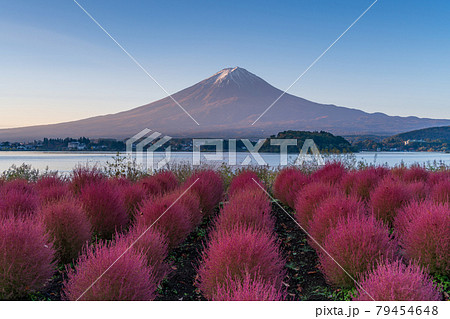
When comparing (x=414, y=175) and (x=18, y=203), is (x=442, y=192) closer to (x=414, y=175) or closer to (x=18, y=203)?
(x=414, y=175)

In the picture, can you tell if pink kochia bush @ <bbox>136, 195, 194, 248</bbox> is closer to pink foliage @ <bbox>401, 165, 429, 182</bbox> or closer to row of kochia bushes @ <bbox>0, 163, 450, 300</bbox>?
row of kochia bushes @ <bbox>0, 163, 450, 300</bbox>

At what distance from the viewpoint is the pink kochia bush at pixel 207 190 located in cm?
820

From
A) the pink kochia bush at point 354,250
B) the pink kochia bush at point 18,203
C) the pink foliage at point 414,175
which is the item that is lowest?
the pink kochia bush at point 354,250

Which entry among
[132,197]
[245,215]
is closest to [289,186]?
[245,215]

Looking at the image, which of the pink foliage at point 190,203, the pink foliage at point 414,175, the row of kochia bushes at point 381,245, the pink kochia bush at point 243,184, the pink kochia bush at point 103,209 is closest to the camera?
the row of kochia bushes at point 381,245

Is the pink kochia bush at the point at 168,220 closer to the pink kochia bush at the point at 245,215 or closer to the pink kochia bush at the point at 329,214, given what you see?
the pink kochia bush at the point at 245,215

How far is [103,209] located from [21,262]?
7.49ft

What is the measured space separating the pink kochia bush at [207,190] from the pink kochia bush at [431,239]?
398 cm

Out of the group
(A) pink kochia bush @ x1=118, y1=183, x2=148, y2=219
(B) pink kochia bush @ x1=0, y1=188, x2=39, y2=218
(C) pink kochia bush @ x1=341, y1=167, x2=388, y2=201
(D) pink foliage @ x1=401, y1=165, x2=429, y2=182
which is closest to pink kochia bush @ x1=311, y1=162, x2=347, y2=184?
(C) pink kochia bush @ x1=341, y1=167, x2=388, y2=201

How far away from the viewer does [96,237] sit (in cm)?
540

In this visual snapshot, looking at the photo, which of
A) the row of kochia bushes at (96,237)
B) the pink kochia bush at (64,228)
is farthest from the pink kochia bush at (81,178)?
the pink kochia bush at (64,228)

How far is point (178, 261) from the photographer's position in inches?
236

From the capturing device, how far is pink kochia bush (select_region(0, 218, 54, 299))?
4.24 meters
